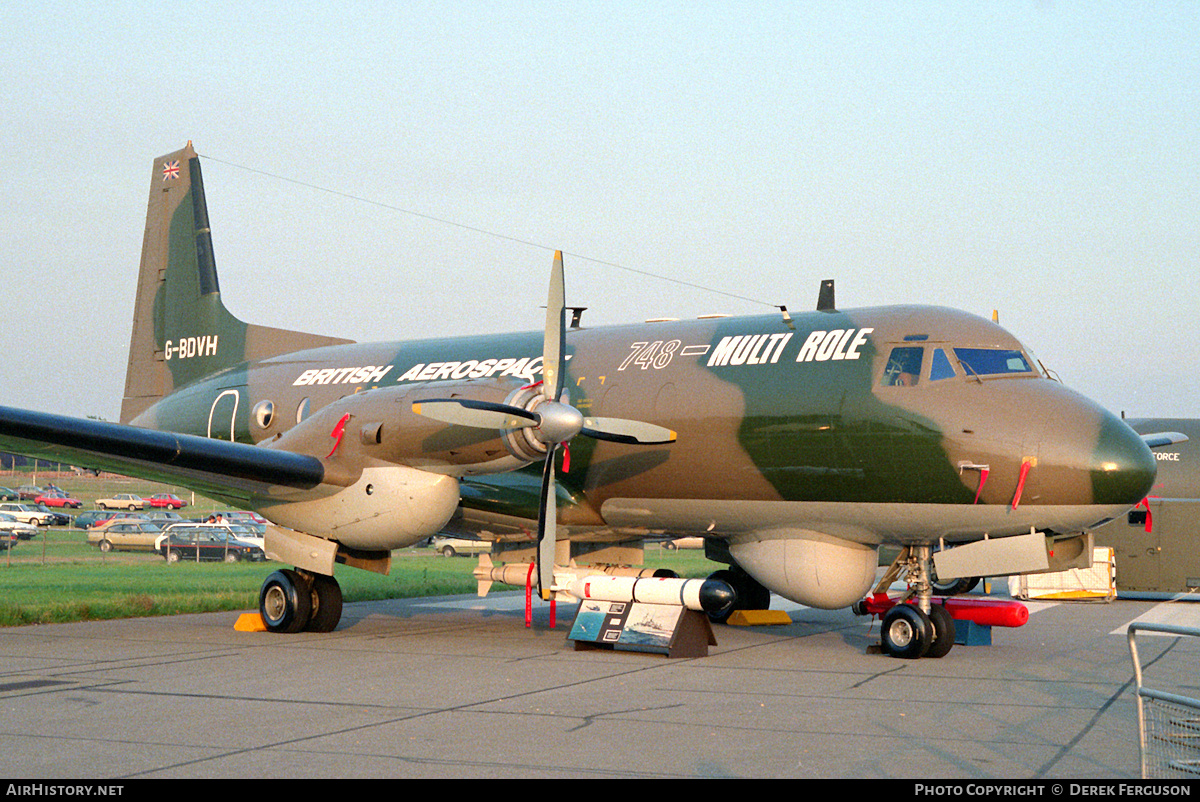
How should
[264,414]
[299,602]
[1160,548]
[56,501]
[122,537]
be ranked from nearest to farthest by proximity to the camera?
[299,602], [264,414], [1160,548], [122,537], [56,501]

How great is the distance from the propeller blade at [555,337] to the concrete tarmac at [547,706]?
2975 millimetres

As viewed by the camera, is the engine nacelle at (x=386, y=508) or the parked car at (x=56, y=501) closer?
the engine nacelle at (x=386, y=508)

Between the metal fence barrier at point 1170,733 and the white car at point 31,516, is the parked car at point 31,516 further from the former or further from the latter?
the metal fence barrier at point 1170,733

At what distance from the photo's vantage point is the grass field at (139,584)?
16.7m

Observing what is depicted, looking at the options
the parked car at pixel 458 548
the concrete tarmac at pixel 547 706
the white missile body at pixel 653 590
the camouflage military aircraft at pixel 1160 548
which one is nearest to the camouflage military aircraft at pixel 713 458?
the white missile body at pixel 653 590

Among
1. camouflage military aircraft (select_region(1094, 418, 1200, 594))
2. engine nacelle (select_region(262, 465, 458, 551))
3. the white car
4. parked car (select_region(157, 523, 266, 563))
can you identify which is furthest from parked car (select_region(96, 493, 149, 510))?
engine nacelle (select_region(262, 465, 458, 551))

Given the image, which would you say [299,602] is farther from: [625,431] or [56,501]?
[56,501]

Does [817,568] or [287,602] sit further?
[287,602]

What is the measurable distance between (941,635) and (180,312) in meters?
14.2

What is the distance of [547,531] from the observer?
41.2 ft

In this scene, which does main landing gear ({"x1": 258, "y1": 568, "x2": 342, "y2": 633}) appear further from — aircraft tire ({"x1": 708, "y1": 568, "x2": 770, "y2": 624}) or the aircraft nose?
the aircraft nose

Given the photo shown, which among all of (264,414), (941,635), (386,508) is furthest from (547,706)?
(264,414)

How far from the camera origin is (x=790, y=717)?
837 centimetres

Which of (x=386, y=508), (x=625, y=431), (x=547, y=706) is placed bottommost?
(x=547, y=706)
